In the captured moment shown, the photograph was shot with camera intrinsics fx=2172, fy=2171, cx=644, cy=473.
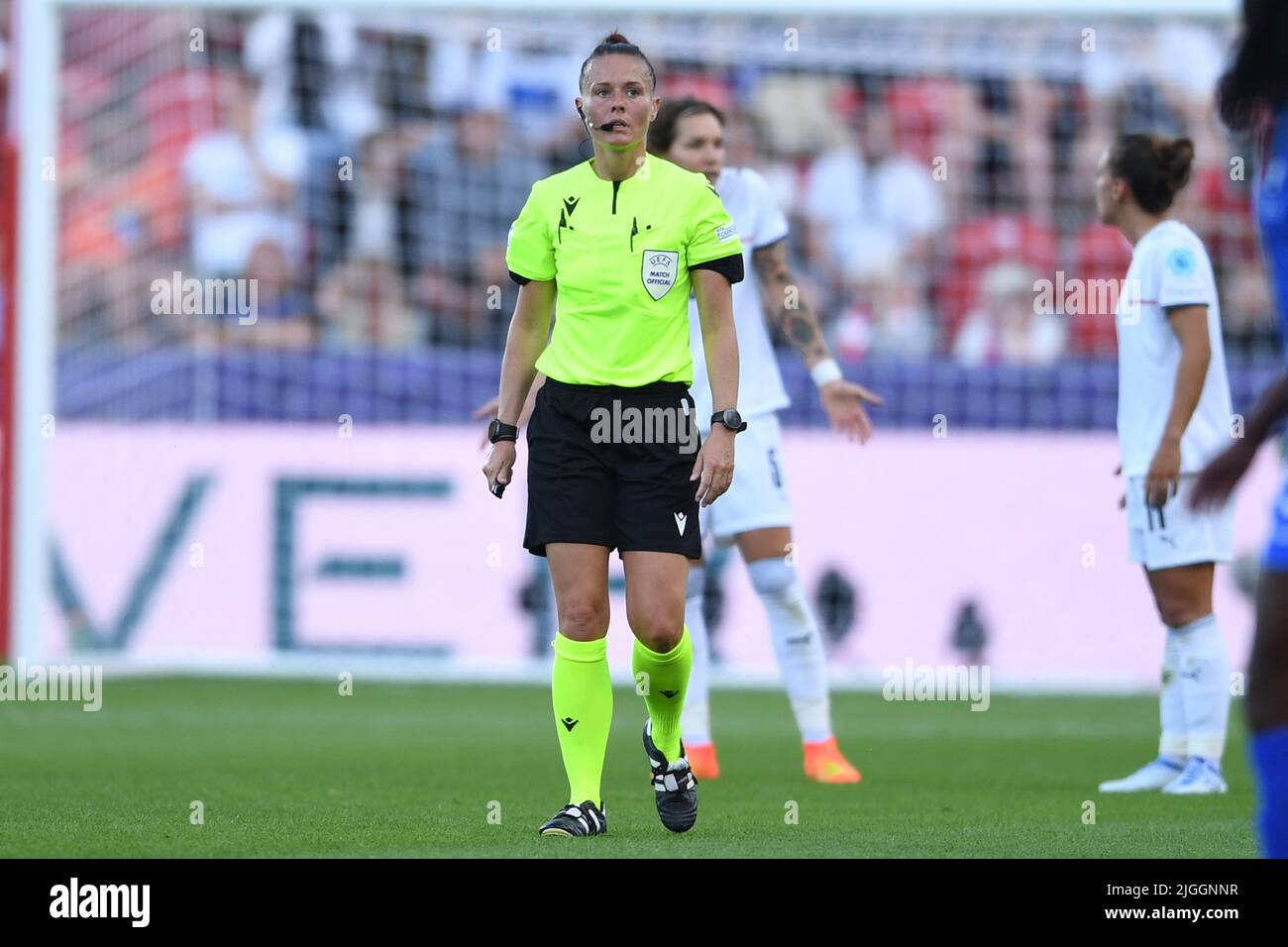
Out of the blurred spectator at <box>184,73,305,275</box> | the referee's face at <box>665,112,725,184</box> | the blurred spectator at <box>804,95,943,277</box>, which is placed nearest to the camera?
the referee's face at <box>665,112,725,184</box>

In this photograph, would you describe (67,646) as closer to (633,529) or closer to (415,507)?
(415,507)

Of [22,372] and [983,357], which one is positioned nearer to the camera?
[22,372]

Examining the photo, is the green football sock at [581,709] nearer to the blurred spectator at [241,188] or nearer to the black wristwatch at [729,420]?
the black wristwatch at [729,420]

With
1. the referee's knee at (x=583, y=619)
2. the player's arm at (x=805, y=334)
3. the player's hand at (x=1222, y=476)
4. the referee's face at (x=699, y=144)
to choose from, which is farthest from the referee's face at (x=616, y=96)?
the player's hand at (x=1222, y=476)

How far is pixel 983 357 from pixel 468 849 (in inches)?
335

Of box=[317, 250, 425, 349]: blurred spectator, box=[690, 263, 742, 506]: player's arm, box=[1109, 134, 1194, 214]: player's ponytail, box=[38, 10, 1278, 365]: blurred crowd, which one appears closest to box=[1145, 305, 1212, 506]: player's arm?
box=[1109, 134, 1194, 214]: player's ponytail

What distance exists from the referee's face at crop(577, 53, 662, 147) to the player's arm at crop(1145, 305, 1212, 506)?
2436mm

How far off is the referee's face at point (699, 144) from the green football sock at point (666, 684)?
245 centimetres

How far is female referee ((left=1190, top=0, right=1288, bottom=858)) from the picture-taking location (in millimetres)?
3557

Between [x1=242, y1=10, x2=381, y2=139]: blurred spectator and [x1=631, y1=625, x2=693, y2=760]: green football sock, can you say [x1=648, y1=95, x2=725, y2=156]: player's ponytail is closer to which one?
[x1=631, y1=625, x2=693, y2=760]: green football sock

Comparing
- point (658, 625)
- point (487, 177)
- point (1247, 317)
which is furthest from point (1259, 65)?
point (487, 177)
